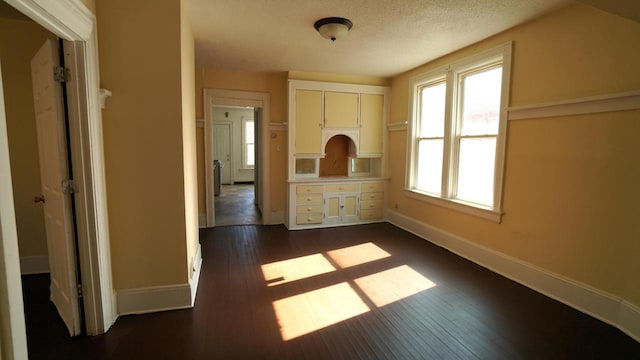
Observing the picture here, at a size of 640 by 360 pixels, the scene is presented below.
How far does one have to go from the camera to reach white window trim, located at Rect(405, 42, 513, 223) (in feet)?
10.7

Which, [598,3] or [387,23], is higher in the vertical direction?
[387,23]

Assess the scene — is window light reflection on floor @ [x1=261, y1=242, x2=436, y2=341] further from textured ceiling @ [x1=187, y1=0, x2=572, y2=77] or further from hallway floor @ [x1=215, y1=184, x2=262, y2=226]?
textured ceiling @ [x1=187, y1=0, x2=572, y2=77]

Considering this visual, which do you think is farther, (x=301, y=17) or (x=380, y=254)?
(x=380, y=254)

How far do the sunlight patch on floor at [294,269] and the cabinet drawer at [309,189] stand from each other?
1408 millimetres

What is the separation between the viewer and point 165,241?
2551 millimetres

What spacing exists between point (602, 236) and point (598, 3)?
5.75 ft

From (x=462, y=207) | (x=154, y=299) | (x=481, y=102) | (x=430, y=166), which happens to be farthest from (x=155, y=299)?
(x=481, y=102)

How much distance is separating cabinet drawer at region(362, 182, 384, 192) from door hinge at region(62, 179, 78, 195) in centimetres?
406

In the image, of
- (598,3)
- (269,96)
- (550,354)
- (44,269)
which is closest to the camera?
(598,3)

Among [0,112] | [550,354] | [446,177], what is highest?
[0,112]

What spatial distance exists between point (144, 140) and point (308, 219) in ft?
10.2

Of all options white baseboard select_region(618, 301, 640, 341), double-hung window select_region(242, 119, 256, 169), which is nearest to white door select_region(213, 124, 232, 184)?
double-hung window select_region(242, 119, 256, 169)

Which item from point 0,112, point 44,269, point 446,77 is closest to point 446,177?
point 446,77

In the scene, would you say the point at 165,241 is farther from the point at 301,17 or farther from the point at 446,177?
the point at 446,177
